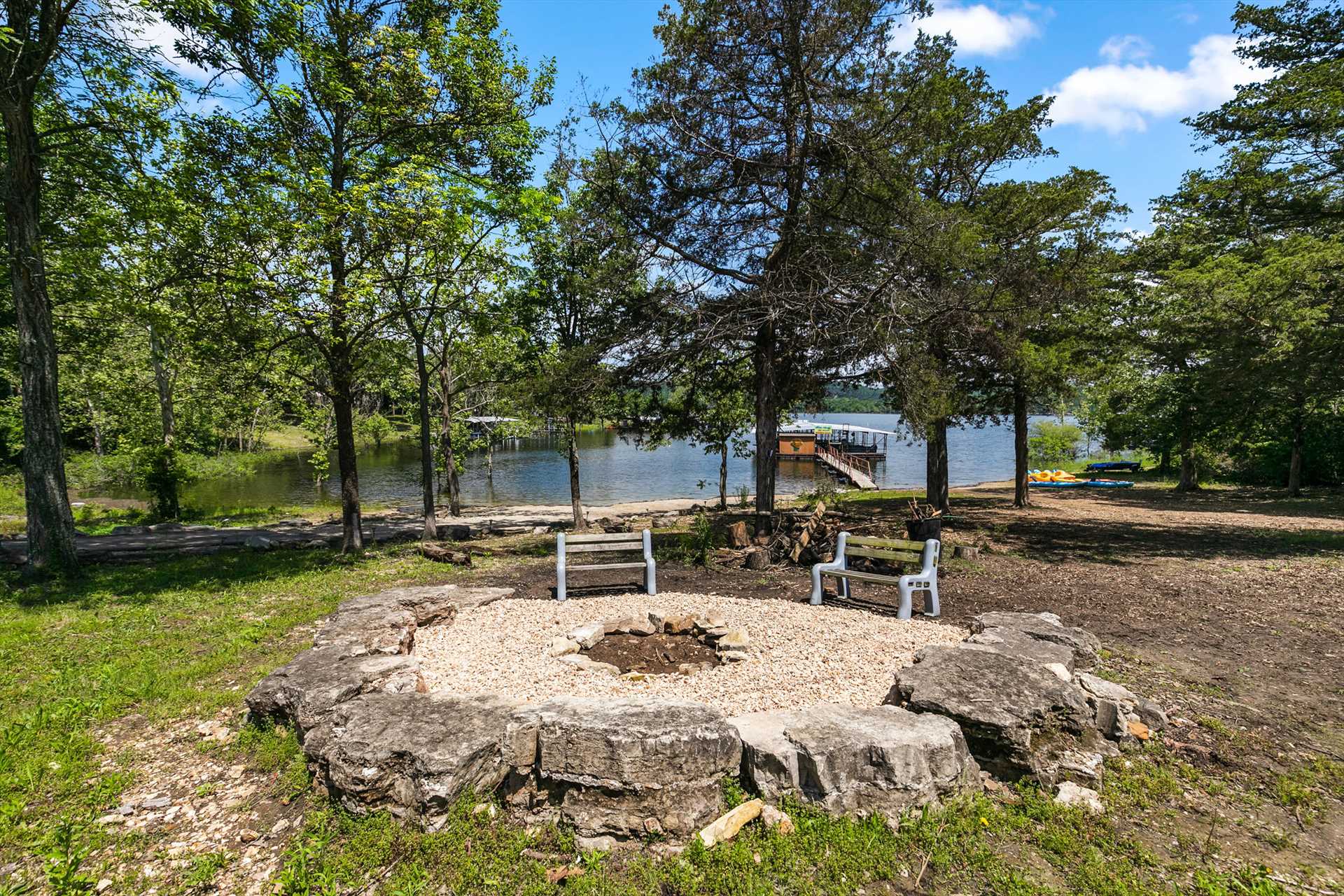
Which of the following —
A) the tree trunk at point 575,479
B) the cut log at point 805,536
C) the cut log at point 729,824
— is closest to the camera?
the cut log at point 729,824

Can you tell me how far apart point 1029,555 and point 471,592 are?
337 inches

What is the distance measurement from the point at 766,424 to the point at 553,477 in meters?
26.1

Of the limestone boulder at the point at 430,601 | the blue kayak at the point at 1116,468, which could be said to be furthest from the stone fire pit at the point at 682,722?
the blue kayak at the point at 1116,468

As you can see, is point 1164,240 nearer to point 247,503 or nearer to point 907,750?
point 907,750

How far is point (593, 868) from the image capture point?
2768 millimetres

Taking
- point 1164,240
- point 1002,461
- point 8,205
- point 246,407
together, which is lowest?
point 1002,461

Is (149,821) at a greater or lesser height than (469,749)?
lesser

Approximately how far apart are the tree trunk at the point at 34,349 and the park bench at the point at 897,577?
393 inches

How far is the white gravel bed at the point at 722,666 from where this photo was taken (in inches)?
167

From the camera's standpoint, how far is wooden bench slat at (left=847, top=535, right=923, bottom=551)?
6406mm

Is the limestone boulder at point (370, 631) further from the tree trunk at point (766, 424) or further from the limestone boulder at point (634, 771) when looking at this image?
the tree trunk at point (766, 424)

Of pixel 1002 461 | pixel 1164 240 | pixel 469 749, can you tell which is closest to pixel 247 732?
pixel 469 749

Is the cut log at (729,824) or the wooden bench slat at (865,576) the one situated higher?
the wooden bench slat at (865,576)

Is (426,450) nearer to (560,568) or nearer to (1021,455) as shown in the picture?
(560,568)
